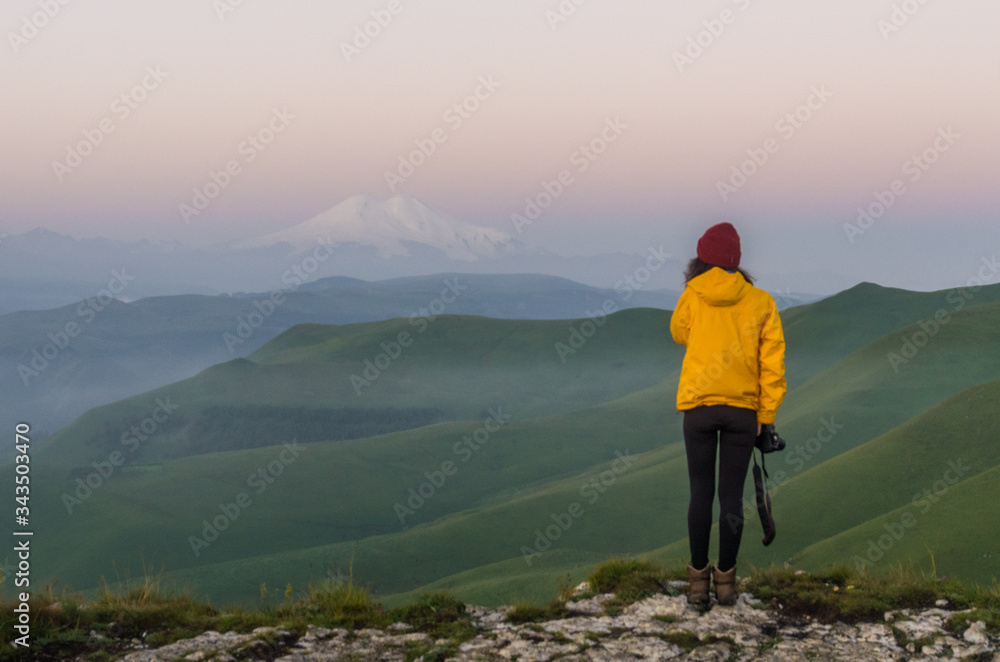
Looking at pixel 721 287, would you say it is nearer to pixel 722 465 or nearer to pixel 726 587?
pixel 722 465

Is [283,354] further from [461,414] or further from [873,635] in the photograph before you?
[873,635]

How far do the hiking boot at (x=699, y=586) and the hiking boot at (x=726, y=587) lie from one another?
0.09 metres

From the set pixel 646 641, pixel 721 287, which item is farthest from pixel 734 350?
pixel 646 641

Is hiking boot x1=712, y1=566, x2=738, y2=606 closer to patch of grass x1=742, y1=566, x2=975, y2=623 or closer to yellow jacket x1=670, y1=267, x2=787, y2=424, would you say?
patch of grass x1=742, y1=566, x2=975, y2=623

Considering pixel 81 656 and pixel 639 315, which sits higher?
pixel 639 315

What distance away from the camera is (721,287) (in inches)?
253

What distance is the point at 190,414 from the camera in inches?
6112

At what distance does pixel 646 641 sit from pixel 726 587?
41.9 inches

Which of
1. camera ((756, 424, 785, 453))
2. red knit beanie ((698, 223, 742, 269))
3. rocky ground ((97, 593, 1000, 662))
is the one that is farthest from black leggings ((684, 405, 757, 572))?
red knit beanie ((698, 223, 742, 269))

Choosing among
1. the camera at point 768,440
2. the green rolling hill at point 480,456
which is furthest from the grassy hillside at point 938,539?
the camera at point 768,440

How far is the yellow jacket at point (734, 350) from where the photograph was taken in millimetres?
6355

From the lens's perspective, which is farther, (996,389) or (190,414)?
(190,414)

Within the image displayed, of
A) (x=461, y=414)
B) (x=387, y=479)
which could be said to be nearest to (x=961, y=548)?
(x=387, y=479)

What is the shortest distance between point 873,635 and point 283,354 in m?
201
